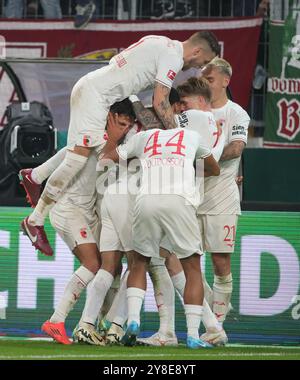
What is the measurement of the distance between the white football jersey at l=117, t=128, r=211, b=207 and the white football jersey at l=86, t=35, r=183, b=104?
32.6 inches

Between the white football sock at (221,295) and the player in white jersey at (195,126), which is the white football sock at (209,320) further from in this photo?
the white football sock at (221,295)

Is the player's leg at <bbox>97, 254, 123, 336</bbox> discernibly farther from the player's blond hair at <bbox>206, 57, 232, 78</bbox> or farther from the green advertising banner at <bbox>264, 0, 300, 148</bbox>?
the green advertising banner at <bbox>264, 0, 300, 148</bbox>

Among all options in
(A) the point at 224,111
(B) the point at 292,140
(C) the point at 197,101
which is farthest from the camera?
(B) the point at 292,140

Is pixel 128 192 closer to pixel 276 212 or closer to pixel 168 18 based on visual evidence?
pixel 276 212

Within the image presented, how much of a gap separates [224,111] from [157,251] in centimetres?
186

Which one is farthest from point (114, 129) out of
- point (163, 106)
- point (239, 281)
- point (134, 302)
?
point (239, 281)

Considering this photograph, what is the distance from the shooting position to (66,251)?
11.8m

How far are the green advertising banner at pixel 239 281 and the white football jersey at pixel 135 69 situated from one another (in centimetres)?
157

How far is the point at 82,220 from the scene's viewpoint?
422 inches

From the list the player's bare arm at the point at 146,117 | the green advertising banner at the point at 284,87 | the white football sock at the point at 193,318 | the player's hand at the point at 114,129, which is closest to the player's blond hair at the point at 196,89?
the player's bare arm at the point at 146,117

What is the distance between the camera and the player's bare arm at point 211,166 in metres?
10.3

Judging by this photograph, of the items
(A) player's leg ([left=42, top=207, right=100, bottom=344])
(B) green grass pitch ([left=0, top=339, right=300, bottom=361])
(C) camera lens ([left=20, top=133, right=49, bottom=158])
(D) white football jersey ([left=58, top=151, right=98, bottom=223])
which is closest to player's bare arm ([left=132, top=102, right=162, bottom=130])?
(D) white football jersey ([left=58, top=151, right=98, bottom=223])
